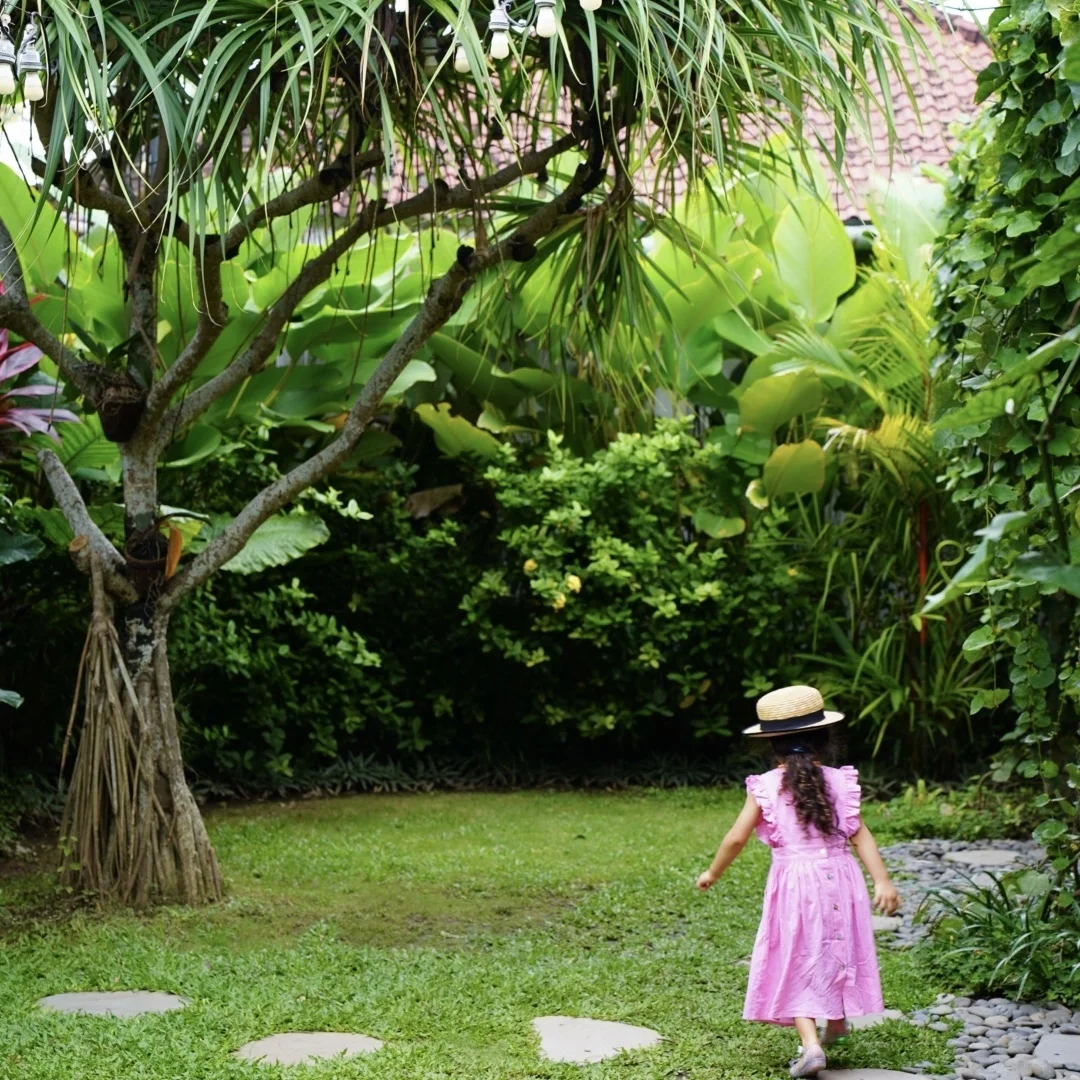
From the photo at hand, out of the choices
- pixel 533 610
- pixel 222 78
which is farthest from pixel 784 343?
pixel 222 78

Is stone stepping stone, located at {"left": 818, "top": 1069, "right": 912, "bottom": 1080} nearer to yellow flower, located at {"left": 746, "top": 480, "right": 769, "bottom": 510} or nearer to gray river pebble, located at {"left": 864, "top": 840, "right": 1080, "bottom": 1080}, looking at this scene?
gray river pebble, located at {"left": 864, "top": 840, "right": 1080, "bottom": 1080}

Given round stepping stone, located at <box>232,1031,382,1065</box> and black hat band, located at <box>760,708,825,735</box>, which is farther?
black hat band, located at <box>760,708,825,735</box>

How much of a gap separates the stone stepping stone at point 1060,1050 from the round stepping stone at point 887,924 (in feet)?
3.68

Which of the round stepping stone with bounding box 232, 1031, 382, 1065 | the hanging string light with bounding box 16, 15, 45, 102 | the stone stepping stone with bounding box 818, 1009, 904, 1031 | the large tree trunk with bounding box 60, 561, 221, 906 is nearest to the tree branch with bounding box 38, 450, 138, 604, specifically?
the large tree trunk with bounding box 60, 561, 221, 906

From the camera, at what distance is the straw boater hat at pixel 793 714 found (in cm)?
348

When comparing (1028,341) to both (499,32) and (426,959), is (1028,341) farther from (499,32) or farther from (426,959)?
(426,959)

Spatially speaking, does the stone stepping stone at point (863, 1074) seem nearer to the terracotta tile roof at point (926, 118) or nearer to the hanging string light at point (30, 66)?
the hanging string light at point (30, 66)

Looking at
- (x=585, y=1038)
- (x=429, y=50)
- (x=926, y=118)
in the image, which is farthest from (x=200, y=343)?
(x=926, y=118)

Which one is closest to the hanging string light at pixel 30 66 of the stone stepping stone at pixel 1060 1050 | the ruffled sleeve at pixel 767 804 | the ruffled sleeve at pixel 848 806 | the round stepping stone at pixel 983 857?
the ruffled sleeve at pixel 767 804

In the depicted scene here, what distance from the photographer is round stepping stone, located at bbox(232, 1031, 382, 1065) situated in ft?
10.6

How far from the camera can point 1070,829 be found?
4258 mm

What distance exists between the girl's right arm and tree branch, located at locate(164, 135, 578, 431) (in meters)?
2.41

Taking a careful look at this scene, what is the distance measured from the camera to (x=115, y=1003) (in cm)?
368

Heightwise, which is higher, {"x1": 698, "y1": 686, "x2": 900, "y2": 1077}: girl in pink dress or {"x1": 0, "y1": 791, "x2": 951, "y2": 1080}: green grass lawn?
{"x1": 698, "y1": 686, "x2": 900, "y2": 1077}: girl in pink dress
